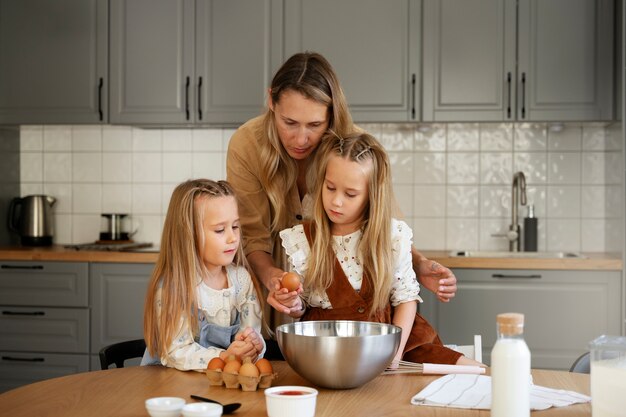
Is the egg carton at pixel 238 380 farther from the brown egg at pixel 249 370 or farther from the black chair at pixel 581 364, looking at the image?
the black chair at pixel 581 364

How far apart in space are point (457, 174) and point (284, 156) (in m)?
2.07

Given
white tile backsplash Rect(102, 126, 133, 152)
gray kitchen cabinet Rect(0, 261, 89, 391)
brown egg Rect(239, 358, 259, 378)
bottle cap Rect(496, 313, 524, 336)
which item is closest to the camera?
bottle cap Rect(496, 313, 524, 336)

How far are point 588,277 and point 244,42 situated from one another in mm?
1928

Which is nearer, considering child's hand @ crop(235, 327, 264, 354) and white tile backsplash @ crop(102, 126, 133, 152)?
child's hand @ crop(235, 327, 264, 354)

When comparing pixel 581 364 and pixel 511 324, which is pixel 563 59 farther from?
pixel 511 324

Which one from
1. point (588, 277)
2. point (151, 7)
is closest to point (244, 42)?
point (151, 7)

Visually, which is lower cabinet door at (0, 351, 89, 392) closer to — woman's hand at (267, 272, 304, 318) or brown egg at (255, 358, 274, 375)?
woman's hand at (267, 272, 304, 318)

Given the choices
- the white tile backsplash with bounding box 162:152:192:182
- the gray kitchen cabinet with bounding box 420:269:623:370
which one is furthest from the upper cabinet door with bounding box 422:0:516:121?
the white tile backsplash with bounding box 162:152:192:182

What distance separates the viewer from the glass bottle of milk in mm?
1251

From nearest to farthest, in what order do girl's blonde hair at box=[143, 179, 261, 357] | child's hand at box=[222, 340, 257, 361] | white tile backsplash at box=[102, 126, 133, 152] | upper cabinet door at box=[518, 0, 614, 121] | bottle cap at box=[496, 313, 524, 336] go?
bottle cap at box=[496, 313, 524, 336] < child's hand at box=[222, 340, 257, 361] < girl's blonde hair at box=[143, 179, 261, 357] < upper cabinet door at box=[518, 0, 614, 121] < white tile backsplash at box=[102, 126, 133, 152]


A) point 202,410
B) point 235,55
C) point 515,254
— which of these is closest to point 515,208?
point 515,254

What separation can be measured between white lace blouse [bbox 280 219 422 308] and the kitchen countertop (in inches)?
59.3

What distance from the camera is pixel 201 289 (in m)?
1.97

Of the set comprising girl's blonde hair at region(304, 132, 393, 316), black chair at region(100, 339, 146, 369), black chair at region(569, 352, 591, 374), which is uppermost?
girl's blonde hair at region(304, 132, 393, 316)
